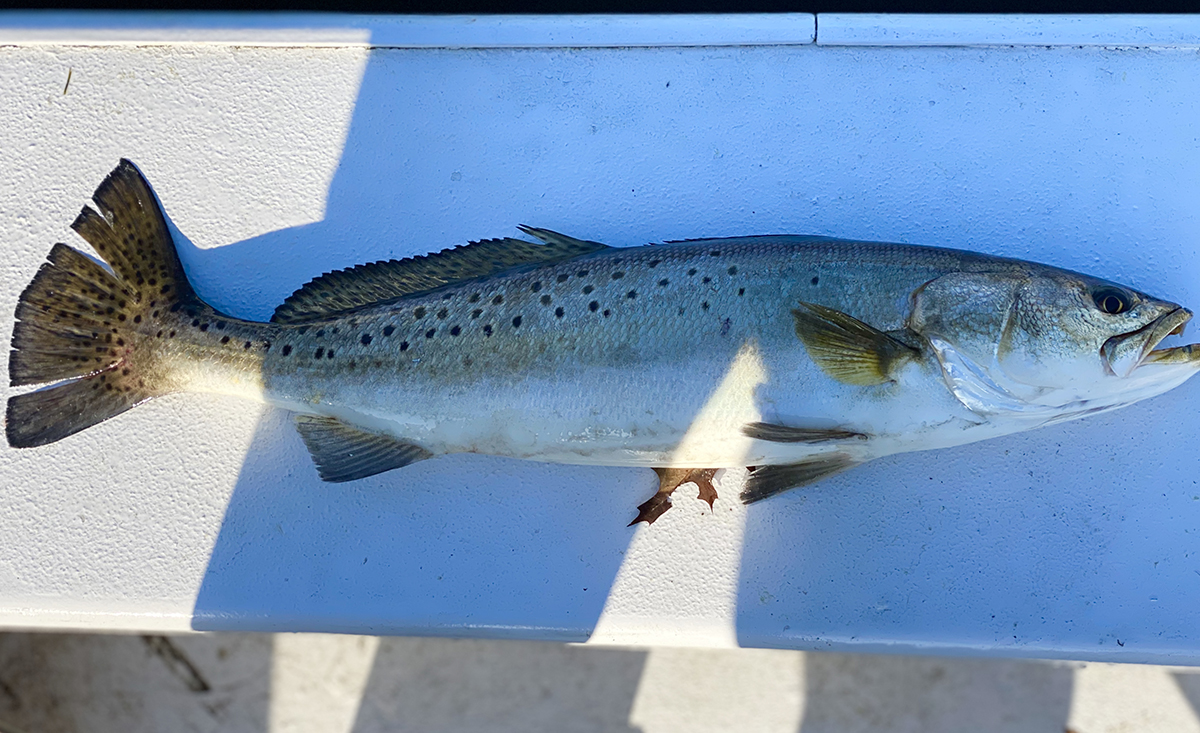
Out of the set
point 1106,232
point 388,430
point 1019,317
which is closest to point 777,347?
point 1019,317

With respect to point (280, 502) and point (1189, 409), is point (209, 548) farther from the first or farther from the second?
point (1189, 409)

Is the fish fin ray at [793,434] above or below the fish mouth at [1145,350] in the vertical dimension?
below

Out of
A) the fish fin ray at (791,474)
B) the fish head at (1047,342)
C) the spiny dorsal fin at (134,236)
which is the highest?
the fish head at (1047,342)

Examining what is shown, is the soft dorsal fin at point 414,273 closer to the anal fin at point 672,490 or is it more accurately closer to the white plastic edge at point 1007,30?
the anal fin at point 672,490

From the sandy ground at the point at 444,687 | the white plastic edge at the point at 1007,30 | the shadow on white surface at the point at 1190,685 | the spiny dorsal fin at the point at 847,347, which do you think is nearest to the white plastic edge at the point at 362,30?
the white plastic edge at the point at 1007,30

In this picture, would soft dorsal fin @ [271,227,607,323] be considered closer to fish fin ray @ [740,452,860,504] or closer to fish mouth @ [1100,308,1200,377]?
fish fin ray @ [740,452,860,504]

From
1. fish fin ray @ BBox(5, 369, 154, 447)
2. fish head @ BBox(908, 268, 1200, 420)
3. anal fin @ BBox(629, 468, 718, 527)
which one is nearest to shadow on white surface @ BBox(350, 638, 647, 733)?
anal fin @ BBox(629, 468, 718, 527)
